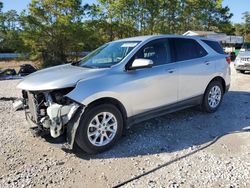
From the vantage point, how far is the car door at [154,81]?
427cm

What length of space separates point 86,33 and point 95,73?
51.3 ft

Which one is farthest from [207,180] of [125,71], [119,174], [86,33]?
[86,33]

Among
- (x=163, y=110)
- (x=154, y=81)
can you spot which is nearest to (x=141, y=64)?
(x=154, y=81)

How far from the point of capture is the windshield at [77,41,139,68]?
4.42 m

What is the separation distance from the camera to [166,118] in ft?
18.0

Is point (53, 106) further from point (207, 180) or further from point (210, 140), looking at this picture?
point (210, 140)

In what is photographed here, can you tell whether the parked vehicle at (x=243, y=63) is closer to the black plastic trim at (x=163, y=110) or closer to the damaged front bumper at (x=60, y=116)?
the black plastic trim at (x=163, y=110)

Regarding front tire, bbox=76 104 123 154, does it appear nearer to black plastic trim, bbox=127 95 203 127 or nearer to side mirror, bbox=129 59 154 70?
black plastic trim, bbox=127 95 203 127

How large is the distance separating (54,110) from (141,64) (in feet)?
4.80

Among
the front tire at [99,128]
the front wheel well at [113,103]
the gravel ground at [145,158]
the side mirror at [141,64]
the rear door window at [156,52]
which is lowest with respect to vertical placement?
the gravel ground at [145,158]

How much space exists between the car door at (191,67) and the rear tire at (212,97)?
0.63 ft

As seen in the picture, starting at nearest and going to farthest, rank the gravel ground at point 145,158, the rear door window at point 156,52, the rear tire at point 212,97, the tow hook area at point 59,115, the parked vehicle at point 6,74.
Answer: the gravel ground at point 145,158 → the tow hook area at point 59,115 → the rear door window at point 156,52 → the rear tire at point 212,97 → the parked vehicle at point 6,74

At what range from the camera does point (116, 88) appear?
4.01 meters

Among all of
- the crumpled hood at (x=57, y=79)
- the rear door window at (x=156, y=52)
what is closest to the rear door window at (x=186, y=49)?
the rear door window at (x=156, y=52)
